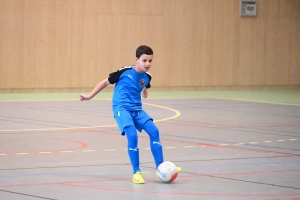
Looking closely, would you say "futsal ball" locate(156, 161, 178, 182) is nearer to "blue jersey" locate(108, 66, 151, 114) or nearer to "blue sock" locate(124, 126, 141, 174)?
"blue sock" locate(124, 126, 141, 174)

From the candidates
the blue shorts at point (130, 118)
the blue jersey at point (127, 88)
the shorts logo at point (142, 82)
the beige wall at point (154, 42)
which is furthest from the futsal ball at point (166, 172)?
the beige wall at point (154, 42)

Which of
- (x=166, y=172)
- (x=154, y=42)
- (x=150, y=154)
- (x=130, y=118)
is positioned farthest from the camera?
(x=154, y=42)

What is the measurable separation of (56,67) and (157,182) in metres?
15.2

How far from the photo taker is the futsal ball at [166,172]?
24.8 feet

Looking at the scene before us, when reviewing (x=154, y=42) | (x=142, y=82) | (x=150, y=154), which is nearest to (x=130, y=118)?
(x=142, y=82)

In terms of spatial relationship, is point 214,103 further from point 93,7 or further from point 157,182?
point 157,182

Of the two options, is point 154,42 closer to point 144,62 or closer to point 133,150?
point 144,62

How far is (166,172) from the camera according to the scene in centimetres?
754

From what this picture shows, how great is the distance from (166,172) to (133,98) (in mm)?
1082

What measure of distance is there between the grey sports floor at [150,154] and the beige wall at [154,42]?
5069 millimetres

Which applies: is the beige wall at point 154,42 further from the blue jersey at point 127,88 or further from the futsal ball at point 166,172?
the futsal ball at point 166,172

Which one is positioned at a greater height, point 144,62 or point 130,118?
point 144,62

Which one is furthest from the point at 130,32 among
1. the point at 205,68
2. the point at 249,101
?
the point at 249,101

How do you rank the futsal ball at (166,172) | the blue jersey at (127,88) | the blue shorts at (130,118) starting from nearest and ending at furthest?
the futsal ball at (166,172) < the blue shorts at (130,118) < the blue jersey at (127,88)
